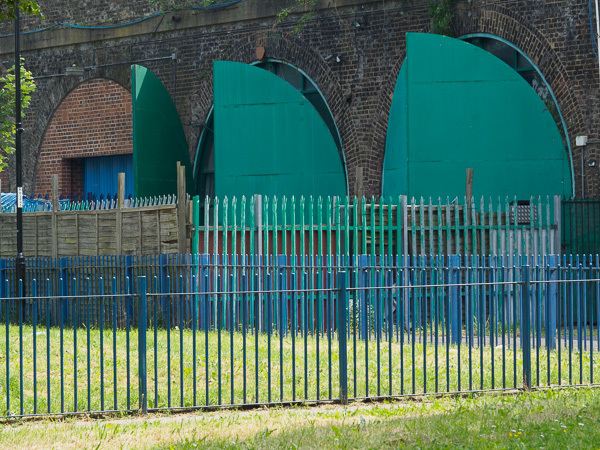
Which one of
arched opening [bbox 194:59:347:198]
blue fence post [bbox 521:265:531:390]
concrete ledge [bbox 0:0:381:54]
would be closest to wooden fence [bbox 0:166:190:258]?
arched opening [bbox 194:59:347:198]

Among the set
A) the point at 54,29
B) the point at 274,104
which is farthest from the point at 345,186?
the point at 54,29

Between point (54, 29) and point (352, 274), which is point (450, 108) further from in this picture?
point (54, 29)

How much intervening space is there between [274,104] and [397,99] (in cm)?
261

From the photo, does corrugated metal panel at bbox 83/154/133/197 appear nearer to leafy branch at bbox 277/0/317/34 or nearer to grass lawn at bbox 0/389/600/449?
leafy branch at bbox 277/0/317/34

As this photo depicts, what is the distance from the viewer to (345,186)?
19.9 meters

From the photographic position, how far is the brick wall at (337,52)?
1762cm

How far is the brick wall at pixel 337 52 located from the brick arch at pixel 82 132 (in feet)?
0.58

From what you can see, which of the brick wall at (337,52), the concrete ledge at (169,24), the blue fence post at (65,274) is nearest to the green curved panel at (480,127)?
the brick wall at (337,52)

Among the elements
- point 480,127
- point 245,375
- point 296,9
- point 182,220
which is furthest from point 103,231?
point 245,375

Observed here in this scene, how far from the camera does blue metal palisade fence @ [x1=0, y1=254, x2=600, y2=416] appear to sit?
8.90 m

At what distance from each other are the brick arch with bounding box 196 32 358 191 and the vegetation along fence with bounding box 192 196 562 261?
4.39 metres

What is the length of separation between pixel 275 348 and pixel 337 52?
9612mm

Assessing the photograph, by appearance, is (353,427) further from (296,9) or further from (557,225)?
(296,9)

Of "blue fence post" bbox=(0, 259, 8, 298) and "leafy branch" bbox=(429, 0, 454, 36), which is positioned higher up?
"leafy branch" bbox=(429, 0, 454, 36)
